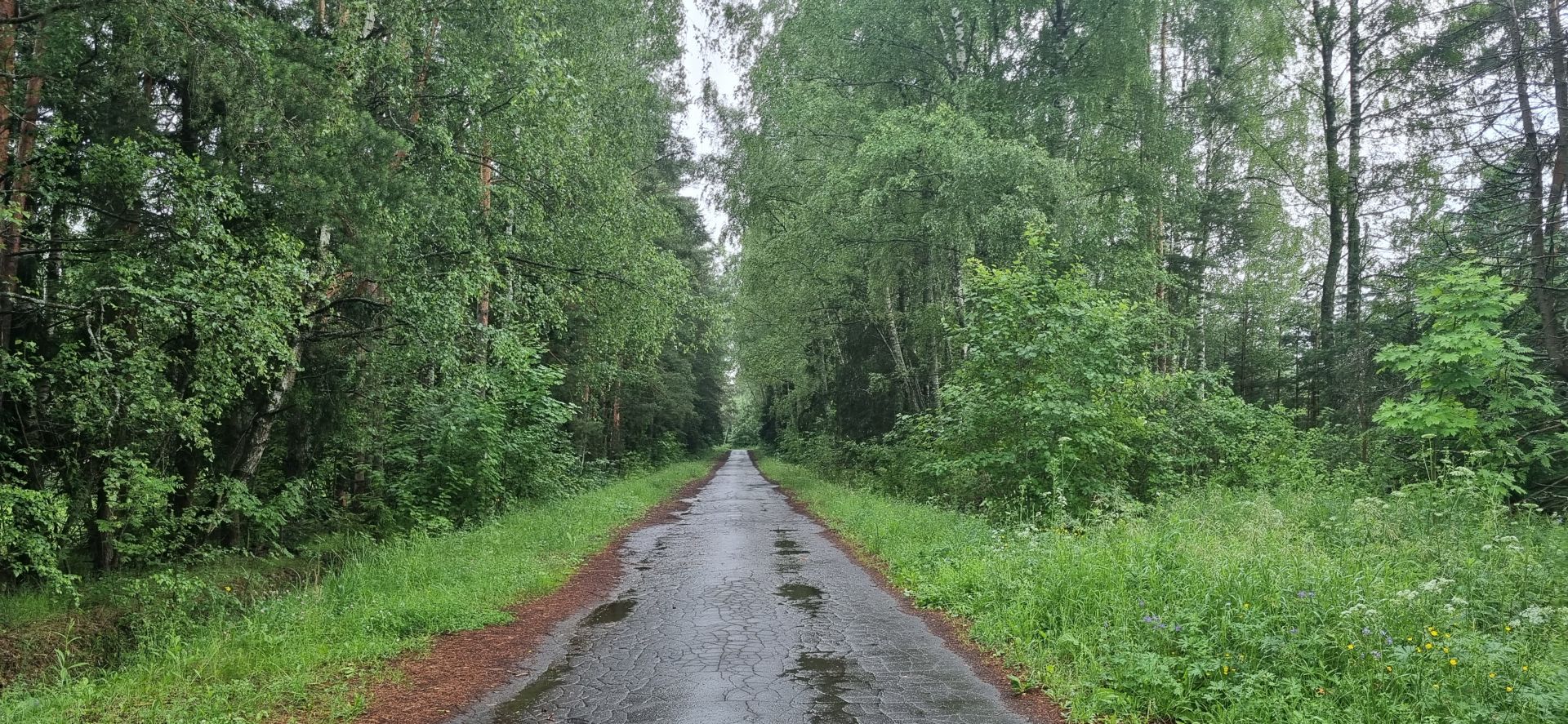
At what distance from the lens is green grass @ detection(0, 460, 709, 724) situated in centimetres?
475

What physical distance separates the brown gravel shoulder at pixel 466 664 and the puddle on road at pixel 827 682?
7.03 ft

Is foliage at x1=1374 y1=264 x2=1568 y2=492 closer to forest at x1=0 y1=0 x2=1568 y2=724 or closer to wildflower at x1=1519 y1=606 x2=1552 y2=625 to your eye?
forest at x1=0 y1=0 x2=1568 y2=724

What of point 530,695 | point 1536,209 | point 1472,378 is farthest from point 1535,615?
point 1536,209

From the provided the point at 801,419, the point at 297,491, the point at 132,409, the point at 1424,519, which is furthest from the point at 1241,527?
the point at 801,419

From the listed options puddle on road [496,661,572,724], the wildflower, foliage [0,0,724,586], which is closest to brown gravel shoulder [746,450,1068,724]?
the wildflower

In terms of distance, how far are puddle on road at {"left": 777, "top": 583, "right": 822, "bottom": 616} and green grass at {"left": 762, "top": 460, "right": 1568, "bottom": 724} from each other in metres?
1.06

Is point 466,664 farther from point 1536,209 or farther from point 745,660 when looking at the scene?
point 1536,209

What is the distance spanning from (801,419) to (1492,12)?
31399 mm

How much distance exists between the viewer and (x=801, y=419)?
40531mm

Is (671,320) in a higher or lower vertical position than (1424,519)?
higher

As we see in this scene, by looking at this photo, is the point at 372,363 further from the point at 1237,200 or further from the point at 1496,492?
the point at 1237,200

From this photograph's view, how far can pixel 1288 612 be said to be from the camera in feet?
17.3

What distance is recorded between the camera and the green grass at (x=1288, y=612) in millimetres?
4289

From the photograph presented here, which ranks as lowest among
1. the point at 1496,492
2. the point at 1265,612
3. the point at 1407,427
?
the point at 1265,612
